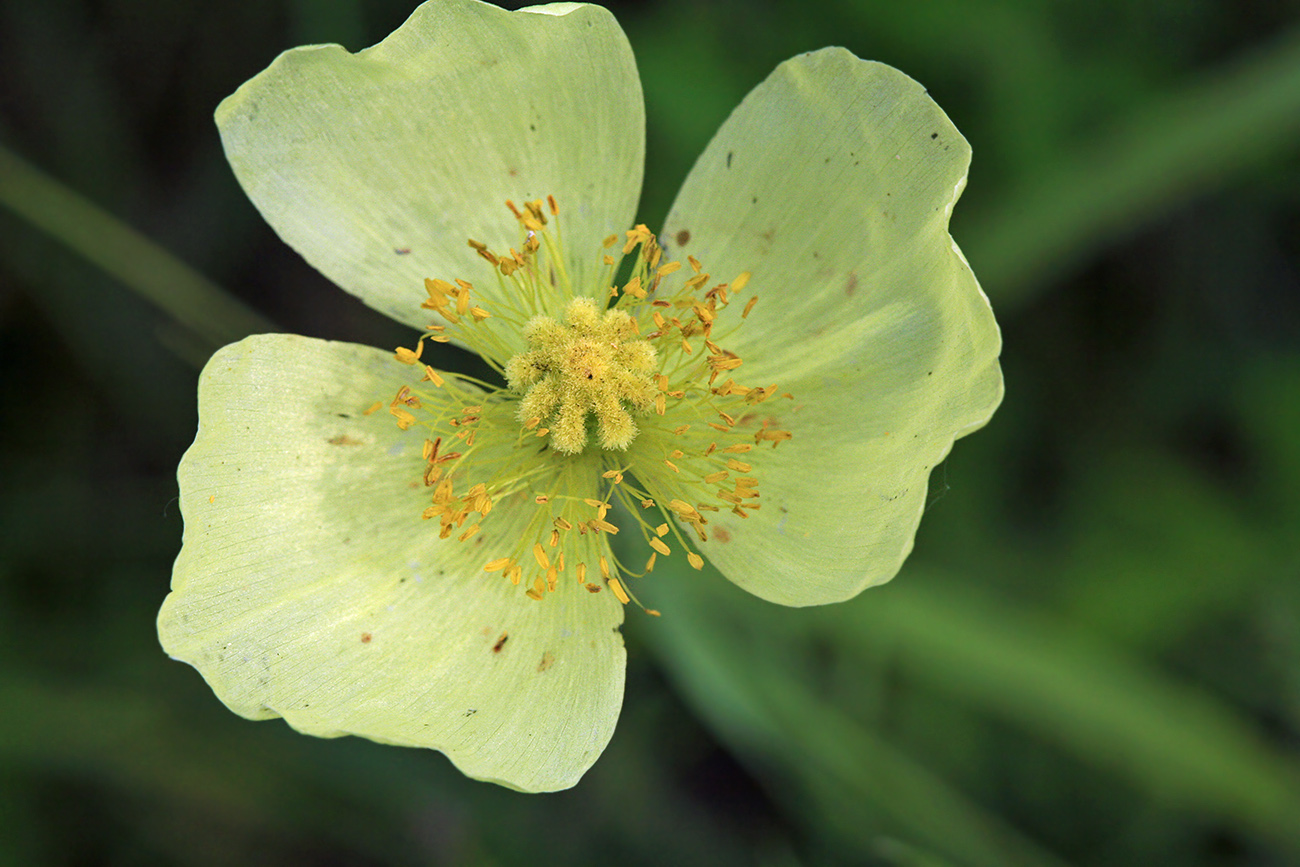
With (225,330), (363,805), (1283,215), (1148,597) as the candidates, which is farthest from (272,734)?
(1283,215)

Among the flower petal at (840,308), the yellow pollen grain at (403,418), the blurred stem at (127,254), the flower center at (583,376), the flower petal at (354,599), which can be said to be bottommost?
the blurred stem at (127,254)

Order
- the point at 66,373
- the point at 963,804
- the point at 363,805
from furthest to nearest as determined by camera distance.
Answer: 1. the point at 66,373
2. the point at 363,805
3. the point at 963,804

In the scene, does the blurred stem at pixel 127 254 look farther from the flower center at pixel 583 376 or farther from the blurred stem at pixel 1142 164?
the blurred stem at pixel 1142 164

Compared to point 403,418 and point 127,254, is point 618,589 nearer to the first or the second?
point 403,418

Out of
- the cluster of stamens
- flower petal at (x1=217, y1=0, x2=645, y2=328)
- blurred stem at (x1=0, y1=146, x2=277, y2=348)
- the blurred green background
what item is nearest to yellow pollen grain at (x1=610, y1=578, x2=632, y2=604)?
the cluster of stamens

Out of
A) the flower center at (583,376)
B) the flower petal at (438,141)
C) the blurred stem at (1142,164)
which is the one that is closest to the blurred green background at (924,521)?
the blurred stem at (1142,164)

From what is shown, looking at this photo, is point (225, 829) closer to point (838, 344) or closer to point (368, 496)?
point (368, 496)

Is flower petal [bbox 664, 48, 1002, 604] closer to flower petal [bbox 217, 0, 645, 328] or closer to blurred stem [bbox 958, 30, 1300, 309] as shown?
flower petal [bbox 217, 0, 645, 328]
